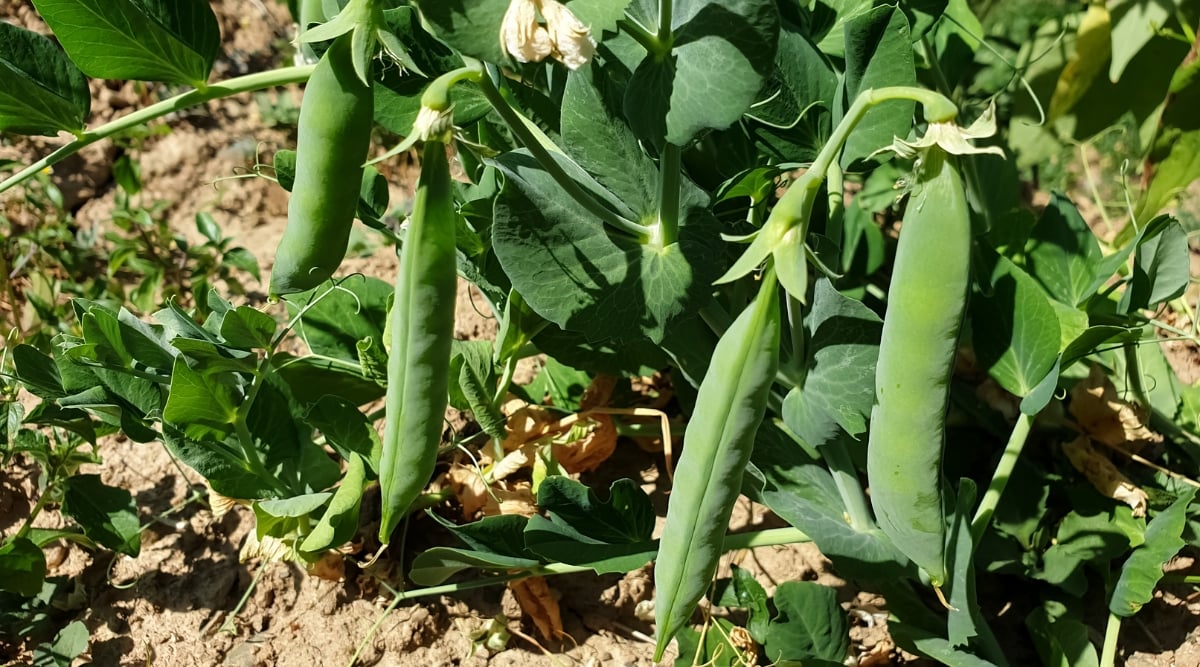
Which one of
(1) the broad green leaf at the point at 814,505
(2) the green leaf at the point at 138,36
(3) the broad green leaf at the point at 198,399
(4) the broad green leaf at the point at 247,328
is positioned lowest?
(1) the broad green leaf at the point at 814,505

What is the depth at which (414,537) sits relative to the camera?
175 centimetres

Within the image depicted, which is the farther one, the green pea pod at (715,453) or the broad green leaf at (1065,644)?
the broad green leaf at (1065,644)

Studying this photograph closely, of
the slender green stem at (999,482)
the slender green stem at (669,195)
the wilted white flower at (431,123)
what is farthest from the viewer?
the slender green stem at (999,482)

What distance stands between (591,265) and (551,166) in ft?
0.71

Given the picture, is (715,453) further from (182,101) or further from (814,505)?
(182,101)

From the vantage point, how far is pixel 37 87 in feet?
4.12

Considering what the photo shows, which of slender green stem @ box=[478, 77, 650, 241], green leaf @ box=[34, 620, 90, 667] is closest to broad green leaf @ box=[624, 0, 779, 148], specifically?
slender green stem @ box=[478, 77, 650, 241]

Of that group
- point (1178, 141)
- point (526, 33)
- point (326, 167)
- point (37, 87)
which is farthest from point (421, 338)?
point (1178, 141)

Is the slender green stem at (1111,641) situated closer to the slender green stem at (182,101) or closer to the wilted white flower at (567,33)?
the wilted white flower at (567,33)

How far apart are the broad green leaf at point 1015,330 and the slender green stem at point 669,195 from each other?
1.98ft

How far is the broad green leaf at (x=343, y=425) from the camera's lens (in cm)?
151

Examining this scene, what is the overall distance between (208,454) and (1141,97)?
6.69 ft

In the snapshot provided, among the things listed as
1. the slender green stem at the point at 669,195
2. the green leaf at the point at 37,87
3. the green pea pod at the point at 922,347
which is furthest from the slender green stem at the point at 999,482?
the green leaf at the point at 37,87

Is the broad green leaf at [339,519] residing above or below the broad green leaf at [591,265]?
below
